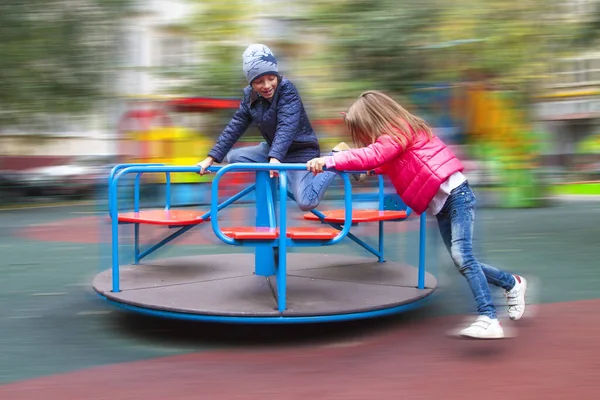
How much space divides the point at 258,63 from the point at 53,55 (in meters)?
8.50

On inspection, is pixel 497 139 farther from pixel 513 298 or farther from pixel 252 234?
pixel 252 234

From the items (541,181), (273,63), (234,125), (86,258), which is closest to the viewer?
(273,63)

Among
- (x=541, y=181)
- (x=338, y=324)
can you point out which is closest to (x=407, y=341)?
(x=338, y=324)

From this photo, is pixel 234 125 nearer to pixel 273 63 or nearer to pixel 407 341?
pixel 273 63

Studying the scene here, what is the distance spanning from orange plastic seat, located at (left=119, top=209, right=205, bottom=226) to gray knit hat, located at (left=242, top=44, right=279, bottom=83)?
3.09 feet

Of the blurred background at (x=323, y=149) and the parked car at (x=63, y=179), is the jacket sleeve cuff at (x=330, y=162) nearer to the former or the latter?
the blurred background at (x=323, y=149)

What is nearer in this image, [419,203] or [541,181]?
[419,203]

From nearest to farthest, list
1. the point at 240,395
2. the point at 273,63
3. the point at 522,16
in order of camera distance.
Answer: the point at 240,395
the point at 273,63
the point at 522,16

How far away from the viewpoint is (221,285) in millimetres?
4570

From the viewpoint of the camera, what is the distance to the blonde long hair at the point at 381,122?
3.84 meters

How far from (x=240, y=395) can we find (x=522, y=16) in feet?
22.9

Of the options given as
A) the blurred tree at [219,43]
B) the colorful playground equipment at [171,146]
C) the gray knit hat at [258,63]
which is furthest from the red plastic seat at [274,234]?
the colorful playground equipment at [171,146]

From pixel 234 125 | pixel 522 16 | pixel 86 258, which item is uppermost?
pixel 522 16

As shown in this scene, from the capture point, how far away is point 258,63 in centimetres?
436
